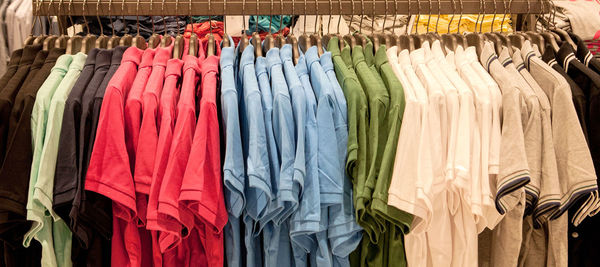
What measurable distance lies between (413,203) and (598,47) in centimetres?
166

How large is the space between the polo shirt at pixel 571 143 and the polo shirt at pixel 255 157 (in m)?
0.69

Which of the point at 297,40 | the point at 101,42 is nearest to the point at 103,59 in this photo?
the point at 101,42

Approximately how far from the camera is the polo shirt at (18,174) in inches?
45.4

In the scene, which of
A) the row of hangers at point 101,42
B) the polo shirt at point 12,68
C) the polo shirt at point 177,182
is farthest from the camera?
the row of hangers at point 101,42

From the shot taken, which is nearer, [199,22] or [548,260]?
[548,260]

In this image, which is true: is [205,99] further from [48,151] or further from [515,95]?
[515,95]

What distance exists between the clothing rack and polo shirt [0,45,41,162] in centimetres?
20

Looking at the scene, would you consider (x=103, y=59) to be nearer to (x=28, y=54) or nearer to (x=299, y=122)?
(x=28, y=54)

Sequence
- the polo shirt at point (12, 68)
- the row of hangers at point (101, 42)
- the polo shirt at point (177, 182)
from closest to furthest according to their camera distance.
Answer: the polo shirt at point (177, 182) < the polo shirt at point (12, 68) < the row of hangers at point (101, 42)

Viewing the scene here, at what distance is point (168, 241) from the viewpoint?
3.85 ft

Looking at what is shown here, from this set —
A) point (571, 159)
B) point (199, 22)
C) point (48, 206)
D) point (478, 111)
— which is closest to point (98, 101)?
point (48, 206)

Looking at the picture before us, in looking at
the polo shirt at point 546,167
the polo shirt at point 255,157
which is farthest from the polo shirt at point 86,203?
the polo shirt at point 546,167

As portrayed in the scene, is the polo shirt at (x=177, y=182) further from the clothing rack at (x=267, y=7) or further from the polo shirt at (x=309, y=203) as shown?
the clothing rack at (x=267, y=7)

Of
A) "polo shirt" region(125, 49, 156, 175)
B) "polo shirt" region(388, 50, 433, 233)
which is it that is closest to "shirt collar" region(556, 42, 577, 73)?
"polo shirt" region(388, 50, 433, 233)
